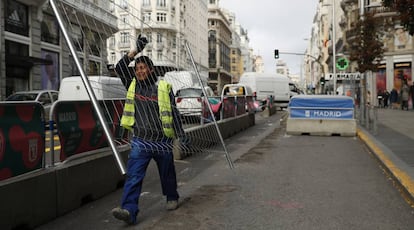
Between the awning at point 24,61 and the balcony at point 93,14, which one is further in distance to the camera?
the awning at point 24,61

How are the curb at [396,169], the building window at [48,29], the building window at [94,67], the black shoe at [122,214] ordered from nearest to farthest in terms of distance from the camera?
the black shoe at [122,214]
the building window at [94,67]
the curb at [396,169]
the building window at [48,29]

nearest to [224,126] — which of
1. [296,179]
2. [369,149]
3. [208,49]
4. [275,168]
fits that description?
[369,149]

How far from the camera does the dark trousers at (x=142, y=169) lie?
492cm

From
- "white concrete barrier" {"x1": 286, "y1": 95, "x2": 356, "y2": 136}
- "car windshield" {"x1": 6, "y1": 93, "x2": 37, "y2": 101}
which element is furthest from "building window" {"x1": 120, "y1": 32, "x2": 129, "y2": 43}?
"car windshield" {"x1": 6, "y1": 93, "x2": 37, "y2": 101}

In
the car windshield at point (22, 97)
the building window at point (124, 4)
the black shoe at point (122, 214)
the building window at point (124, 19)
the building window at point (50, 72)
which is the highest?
the building window at point (50, 72)

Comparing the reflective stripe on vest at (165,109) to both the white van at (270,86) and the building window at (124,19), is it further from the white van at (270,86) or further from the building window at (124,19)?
the white van at (270,86)

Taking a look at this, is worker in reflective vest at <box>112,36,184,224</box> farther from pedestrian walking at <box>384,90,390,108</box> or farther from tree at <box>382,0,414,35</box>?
pedestrian walking at <box>384,90,390,108</box>

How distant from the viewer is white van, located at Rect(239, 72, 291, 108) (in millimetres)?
A: 40906

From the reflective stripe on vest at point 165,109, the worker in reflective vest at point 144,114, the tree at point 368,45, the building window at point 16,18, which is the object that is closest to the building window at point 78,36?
the worker in reflective vest at point 144,114

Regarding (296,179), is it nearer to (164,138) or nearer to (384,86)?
(164,138)

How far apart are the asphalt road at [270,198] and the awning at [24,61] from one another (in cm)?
1641

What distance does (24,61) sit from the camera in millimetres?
23984

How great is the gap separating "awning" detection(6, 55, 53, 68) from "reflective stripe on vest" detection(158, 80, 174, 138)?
66.1 ft

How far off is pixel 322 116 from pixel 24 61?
15.9 metres
